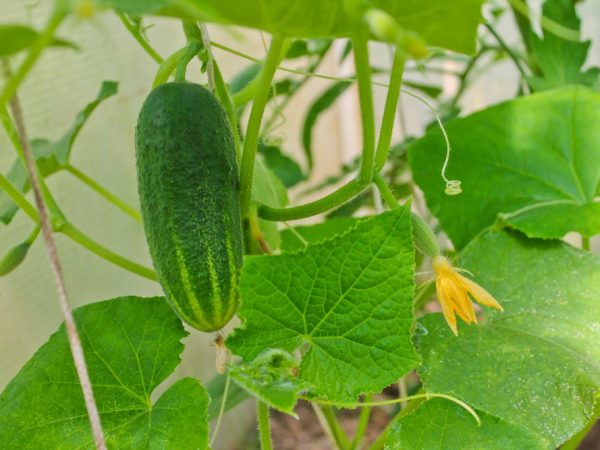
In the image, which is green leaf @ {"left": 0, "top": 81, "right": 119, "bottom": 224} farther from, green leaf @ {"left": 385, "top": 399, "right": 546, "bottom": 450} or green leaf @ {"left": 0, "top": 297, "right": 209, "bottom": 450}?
green leaf @ {"left": 385, "top": 399, "right": 546, "bottom": 450}

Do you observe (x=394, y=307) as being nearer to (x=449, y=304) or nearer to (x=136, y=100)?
(x=449, y=304)

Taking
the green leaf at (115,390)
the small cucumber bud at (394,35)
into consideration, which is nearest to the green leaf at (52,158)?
the green leaf at (115,390)

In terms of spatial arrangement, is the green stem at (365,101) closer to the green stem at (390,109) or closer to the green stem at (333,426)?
Answer: the green stem at (390,109)

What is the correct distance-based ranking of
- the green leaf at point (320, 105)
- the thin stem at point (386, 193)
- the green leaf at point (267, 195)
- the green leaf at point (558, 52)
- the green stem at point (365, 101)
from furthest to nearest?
the green leaf at point (320, 105), the green leaf at point (558, 52), the green leaf at point (267, 195), the thin stem at point (386, 193), the green stem at point (365, 101)

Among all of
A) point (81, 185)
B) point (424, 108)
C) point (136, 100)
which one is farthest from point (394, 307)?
point (424, 108)

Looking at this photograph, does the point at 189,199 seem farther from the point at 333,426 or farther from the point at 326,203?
the point at 333,426

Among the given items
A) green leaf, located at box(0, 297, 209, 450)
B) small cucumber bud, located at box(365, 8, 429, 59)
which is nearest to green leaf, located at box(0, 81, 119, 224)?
green leaf, located at box(0, 297, 209, 450)
